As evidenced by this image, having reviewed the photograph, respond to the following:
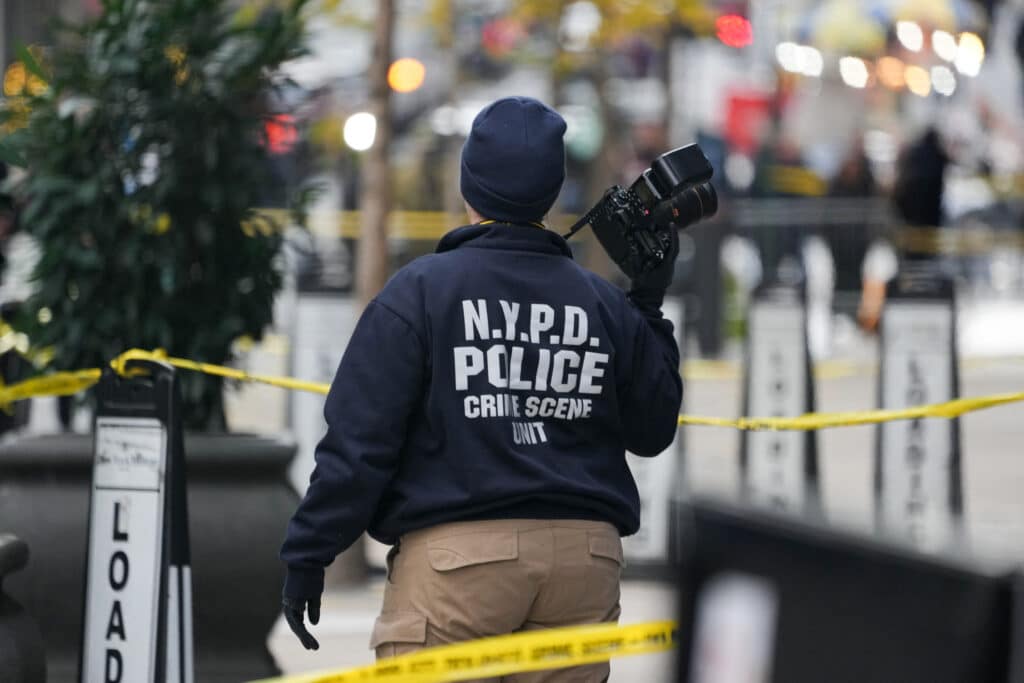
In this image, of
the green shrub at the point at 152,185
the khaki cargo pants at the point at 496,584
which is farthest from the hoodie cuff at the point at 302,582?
the green shrub at the point at 152,185

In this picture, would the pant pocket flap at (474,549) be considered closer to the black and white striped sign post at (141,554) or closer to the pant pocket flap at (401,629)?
the pant pocket flap at (401,629)

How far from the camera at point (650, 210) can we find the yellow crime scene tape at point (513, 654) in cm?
94

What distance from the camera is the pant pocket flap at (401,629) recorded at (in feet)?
12.2

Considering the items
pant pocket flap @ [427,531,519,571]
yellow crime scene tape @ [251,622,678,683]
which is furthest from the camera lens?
yellow crime scene tape @ [251,622,678,683]

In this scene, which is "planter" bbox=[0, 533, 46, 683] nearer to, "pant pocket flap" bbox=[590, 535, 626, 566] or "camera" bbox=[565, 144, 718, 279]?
"pant pocket flap" bbox=[590, 535, 626, 566]

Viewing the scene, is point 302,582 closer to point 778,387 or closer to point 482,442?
point 482,442

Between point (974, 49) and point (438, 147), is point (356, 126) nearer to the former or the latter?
point (438, 147)

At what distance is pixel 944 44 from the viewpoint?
1017 inches

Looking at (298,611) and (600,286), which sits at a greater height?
(600,286)

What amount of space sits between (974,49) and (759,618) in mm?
25944

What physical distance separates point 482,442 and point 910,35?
924 inches

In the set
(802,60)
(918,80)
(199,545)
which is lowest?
(199,545)

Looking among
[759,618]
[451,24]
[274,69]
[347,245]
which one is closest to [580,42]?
[451,24]

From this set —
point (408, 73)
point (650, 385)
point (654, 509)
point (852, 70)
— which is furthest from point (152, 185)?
point (852, 70)
